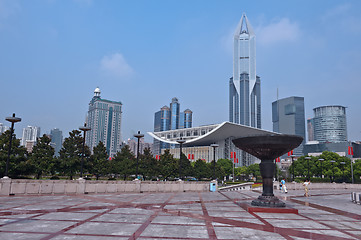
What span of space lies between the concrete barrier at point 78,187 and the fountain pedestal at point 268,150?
1370 centimetres

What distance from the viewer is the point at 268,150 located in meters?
15.6

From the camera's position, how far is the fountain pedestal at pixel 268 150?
1523cm

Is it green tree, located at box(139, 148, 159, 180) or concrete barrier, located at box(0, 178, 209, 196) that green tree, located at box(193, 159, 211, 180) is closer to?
green tree, located at box(139, 148, 159, 180)

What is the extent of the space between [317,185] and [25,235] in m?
45.2

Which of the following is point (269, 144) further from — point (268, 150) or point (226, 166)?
point (226, 166)

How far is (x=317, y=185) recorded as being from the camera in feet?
142

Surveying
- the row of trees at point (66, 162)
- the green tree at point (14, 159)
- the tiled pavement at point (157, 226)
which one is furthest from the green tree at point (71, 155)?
the tiled pavement at point (157, 226)

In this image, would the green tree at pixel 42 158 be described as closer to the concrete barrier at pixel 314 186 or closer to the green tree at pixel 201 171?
the concrete barrier at pixel 314 186

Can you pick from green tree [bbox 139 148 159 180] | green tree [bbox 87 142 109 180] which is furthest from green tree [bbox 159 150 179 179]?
green tree [bbox 87 142 109 180]

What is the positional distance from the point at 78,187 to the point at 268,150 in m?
16.0

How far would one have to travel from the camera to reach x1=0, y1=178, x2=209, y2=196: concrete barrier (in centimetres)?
1986

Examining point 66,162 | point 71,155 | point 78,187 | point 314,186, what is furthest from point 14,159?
point 314,186

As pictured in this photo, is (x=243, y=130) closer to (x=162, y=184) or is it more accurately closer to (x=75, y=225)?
(x=162, y=184)

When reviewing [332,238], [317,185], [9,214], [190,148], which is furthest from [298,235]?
[190,148]
